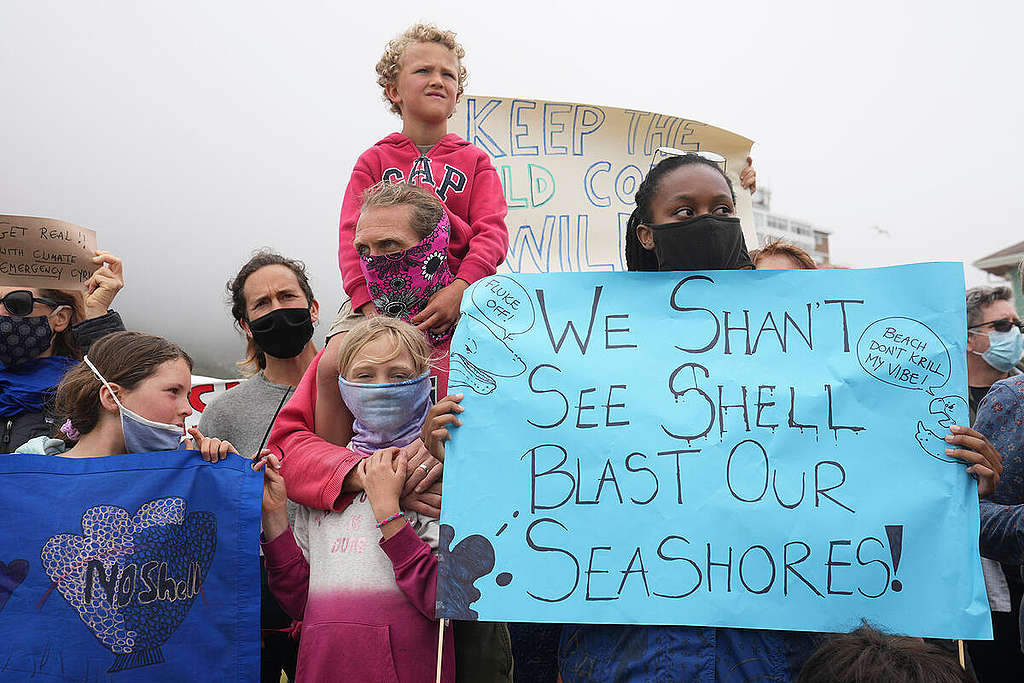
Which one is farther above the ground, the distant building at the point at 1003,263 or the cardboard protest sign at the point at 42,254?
the distant building at the point at 1003,263

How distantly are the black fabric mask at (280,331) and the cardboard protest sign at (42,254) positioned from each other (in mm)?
801

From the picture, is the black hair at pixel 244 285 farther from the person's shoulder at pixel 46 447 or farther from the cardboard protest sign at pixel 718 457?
the cardboard protest sign at pixel 718 457

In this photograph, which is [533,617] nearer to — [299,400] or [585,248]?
[299,400]

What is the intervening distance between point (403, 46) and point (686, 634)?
282cm

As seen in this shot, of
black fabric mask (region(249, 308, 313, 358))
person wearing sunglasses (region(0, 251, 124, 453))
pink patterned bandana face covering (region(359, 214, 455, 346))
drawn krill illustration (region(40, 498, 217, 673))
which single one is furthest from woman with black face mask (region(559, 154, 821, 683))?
person wearing sunglasses (region(0, 251, 124, 453))

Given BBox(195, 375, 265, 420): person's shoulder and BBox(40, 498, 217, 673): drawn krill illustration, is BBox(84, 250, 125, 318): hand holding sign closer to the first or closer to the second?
BBox(195, 375, 265, 420): person's shoulder

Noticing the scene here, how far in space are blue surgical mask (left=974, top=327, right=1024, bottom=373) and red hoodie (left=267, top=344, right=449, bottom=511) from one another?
11.6ft

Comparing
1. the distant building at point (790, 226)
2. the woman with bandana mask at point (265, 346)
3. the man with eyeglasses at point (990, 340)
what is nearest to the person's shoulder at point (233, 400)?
the woman with bandana mask at point (265, 346)

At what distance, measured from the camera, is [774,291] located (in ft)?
8.23

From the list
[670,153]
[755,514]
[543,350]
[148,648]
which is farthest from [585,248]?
[148,648]

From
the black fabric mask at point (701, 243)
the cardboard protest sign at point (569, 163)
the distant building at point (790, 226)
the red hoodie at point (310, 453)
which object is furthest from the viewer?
the distant building at point (790, 226)

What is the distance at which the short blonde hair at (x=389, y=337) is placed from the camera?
9.22 feet

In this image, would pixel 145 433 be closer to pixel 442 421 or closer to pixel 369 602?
pixel 369 602

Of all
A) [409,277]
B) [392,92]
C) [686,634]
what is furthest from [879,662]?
[392,92]
